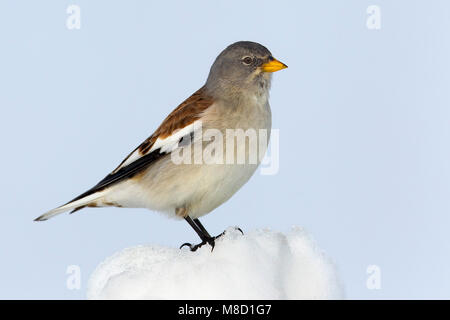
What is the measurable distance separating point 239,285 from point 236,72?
64.8 inches

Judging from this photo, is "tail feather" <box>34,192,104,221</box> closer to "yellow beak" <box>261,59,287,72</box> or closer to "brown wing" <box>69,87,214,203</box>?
"brown wing" <box>69,87,214,203</box>

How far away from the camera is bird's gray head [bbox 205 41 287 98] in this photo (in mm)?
A: 4465

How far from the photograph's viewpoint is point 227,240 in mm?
3799

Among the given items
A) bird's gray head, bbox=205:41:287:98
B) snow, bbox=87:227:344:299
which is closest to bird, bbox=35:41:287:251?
bird's gray head, bbox=205:41:287:98

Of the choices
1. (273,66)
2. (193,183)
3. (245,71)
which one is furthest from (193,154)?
(273,66)

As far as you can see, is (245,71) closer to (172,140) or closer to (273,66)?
(273,66)

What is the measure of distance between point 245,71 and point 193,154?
0.73m

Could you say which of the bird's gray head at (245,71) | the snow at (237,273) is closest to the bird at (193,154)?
the bird's gray head at (245,71)

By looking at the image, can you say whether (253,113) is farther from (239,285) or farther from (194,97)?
(239,285)

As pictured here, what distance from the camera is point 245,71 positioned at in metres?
4.50

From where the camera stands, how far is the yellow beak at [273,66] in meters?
4.43
